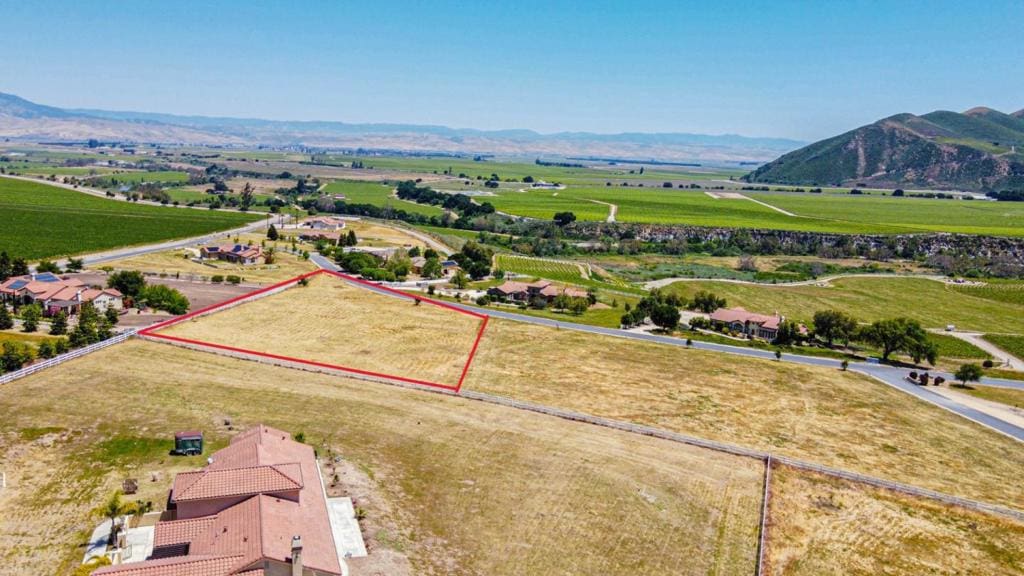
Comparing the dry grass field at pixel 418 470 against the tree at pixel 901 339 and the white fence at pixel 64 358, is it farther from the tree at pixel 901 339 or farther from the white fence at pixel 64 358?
the tree at pixel 901 339

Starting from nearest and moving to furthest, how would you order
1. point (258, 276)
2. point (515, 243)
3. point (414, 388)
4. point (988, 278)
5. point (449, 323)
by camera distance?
point (414, 388)
point (449, 323)
point (258, 276)
point (988, 278)
point (515, 243)

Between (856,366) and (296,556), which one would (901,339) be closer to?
(856,366)

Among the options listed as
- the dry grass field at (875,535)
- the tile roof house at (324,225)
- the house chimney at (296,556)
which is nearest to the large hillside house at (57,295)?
the house chimney at (296,556)

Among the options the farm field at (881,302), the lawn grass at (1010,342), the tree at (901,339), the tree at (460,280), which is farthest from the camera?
the tree at (460,280)

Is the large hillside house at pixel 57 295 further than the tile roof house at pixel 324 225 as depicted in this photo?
No

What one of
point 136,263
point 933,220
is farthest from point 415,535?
point 933,220

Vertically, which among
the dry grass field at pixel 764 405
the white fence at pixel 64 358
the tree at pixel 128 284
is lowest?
the dry grass field at pixel 764 405

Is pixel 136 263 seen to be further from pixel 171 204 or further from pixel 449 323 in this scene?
pixel 171 204
